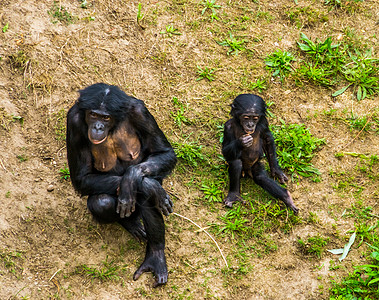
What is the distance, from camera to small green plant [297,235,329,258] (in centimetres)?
666

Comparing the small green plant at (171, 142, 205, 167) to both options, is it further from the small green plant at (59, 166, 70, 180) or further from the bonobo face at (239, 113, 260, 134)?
the small green plant at (59, 166, 70, 180)

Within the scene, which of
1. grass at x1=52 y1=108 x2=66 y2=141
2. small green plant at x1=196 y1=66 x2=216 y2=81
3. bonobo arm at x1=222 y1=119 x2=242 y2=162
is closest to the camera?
bonobo arm at x1=222 y1=119 x2=242 y2=162

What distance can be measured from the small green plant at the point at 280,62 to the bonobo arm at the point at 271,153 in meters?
1.59

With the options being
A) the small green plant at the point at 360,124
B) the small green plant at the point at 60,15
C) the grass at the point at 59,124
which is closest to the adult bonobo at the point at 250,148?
the small green plant at the point at 360,124

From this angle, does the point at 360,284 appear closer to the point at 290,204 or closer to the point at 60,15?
the point at 290,204

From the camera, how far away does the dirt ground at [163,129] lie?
20.9 feet

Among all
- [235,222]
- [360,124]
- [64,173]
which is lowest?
[235,222]

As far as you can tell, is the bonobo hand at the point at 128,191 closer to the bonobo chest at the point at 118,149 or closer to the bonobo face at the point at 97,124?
the bonobo chest at the point at 118,149

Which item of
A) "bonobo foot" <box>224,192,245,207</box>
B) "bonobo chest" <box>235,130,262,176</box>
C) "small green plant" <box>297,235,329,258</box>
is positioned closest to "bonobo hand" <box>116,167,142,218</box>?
"bonobo foot" <box>224,192,245,207</box>

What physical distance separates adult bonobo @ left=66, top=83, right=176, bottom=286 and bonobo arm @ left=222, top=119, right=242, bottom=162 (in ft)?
3.29

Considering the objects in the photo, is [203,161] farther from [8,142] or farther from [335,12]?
[335,12]

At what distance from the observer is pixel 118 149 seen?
6227 mm

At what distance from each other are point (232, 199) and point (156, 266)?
149 cm

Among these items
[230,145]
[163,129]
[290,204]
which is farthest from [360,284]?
[163,129]
